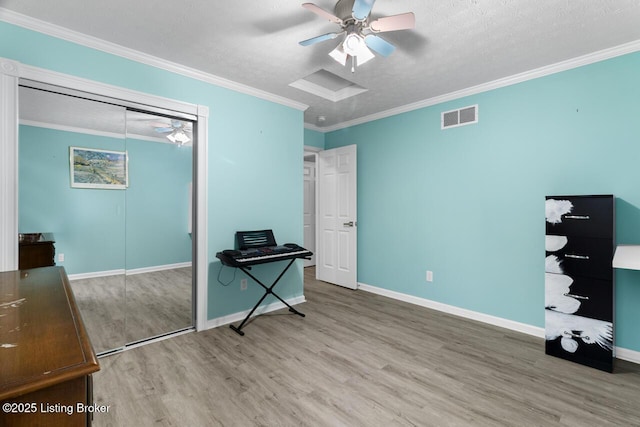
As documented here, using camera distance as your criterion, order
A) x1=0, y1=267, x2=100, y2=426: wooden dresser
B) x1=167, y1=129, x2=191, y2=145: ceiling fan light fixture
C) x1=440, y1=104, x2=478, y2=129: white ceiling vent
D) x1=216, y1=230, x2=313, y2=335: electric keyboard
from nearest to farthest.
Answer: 1. x1=0, y1=267, x2=100, y2=426: wooden dresser
2. x1=216, y1=230, x2=313, y2=335: electric keyboard
3. x1=167, y1=129, x2=191, y2=145: ceiling fan light fixture
4. x1=440, y1=104, x2=478, y2=129: white ceiling vent

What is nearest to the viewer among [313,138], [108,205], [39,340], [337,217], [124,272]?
[39,340]

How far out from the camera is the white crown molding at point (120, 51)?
2137mm

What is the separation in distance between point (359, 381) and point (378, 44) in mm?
2468

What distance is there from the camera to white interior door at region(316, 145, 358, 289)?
15.0 ft

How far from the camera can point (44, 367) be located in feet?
2.30

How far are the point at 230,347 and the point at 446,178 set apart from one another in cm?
300

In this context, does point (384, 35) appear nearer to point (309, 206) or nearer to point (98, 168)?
point (98, 168)

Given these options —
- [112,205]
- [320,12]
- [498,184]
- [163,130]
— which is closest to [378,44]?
[320,12]

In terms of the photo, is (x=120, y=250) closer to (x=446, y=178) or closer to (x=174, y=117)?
(x=174, y=117)

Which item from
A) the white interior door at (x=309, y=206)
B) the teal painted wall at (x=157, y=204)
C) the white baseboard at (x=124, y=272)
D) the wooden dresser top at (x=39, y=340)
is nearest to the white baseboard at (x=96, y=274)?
the white baseboard at (x=124, y=272)

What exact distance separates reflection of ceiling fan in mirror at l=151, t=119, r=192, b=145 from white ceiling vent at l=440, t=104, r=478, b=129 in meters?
2.90

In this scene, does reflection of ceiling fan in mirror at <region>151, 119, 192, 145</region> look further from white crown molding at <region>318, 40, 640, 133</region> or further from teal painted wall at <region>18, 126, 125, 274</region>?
white crown molding at <region>318, 40, 640, 133</region>

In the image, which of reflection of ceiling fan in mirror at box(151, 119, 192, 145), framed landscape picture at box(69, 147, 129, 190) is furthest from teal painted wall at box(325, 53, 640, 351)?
framed landscape picture at box(69, 147, 129, 190)

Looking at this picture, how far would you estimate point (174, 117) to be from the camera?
297 cm
